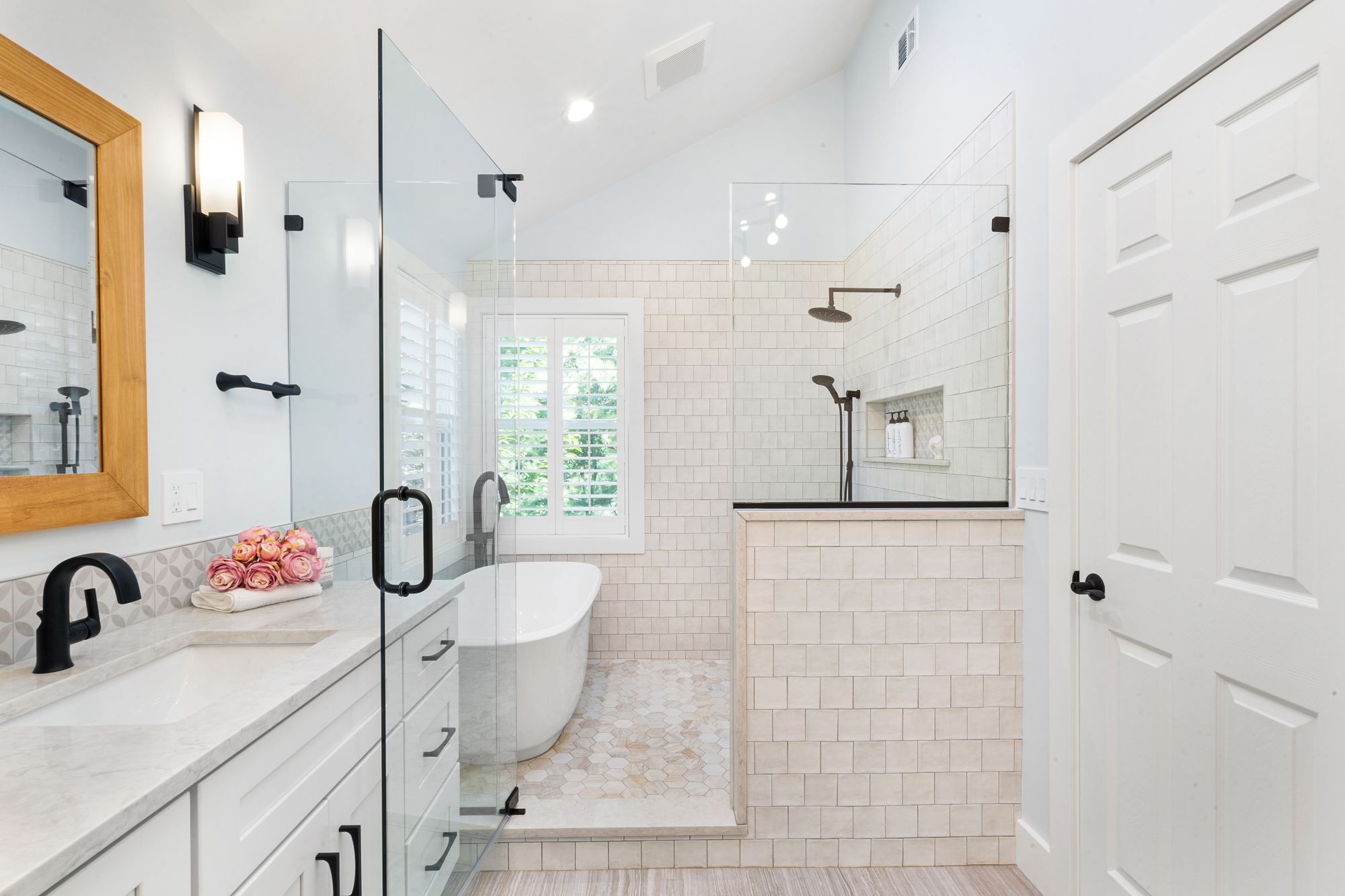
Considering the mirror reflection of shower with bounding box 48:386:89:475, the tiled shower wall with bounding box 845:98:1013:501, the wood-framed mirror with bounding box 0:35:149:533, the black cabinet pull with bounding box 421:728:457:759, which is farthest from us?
the tiled shower wall with bounding box 845:98:1013:501

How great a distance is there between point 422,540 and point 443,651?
37 cm

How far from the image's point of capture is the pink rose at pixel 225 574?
156cm

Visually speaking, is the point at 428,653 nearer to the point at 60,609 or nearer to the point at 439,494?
the point at 439,494

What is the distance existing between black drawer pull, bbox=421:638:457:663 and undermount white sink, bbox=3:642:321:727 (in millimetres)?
243

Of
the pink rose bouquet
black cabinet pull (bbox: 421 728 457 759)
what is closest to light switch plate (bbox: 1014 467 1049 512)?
black cabinet pull (bbox: 421 728 457 759)

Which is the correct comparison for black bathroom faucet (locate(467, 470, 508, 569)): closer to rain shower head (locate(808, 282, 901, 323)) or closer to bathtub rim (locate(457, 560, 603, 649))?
bathtub rim (locate(457, 560, 603, 649))

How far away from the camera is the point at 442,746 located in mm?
1574

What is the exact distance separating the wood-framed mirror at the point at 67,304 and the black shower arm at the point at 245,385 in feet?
0.92

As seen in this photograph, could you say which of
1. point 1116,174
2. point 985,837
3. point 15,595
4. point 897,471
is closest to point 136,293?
point 15,595

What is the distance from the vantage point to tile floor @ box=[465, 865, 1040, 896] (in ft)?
6.33

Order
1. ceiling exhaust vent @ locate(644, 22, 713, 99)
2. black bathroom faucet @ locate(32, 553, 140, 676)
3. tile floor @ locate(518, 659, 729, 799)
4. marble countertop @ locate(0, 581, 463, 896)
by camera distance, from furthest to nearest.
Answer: ceiling exhaust vent @ locate(644, 22, 713, 99)
tile floor @ locate(518, 659, 729, 799)
black bathroom faucet @ locate(32, 553, 140, 676)
marble countertop @ locate(0, 581, 463, 896)

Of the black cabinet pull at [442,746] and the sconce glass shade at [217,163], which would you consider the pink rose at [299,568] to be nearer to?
the black cabinet pull at [442,746]

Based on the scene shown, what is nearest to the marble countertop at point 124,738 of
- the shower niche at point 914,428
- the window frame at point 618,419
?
the shower niche at point 914,428

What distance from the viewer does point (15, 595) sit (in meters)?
1.17
